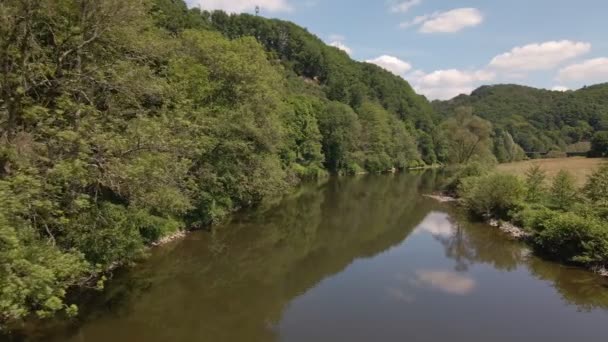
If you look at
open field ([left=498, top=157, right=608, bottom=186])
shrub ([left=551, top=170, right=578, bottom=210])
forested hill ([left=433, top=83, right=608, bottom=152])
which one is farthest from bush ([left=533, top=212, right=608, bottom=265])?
forested hill ([left=433, top=83, right=608, bottom=152])

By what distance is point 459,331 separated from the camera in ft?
48.4

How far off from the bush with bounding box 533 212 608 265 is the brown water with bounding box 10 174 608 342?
0.98m

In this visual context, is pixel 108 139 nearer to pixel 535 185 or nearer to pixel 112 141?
pixel 112 141

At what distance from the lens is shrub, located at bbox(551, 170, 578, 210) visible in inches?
1093

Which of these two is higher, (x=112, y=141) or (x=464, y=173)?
(x=112, y=141)

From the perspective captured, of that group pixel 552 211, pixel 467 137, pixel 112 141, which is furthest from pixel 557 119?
pixel 112 141

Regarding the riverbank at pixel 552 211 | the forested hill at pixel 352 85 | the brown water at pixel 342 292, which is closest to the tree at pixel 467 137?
the forested hill at pixel 352 85

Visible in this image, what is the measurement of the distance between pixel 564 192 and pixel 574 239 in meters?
7.32

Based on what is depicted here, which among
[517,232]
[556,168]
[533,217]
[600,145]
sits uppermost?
[600,145]

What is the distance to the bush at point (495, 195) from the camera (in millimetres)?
32125

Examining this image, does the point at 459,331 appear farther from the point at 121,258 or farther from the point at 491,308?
the point at 121,258

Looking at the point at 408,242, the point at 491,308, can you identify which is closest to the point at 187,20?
the point at 408,242

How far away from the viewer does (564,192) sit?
28672 mm

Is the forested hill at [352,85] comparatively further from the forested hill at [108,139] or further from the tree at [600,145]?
the forested hill at [108,139]
